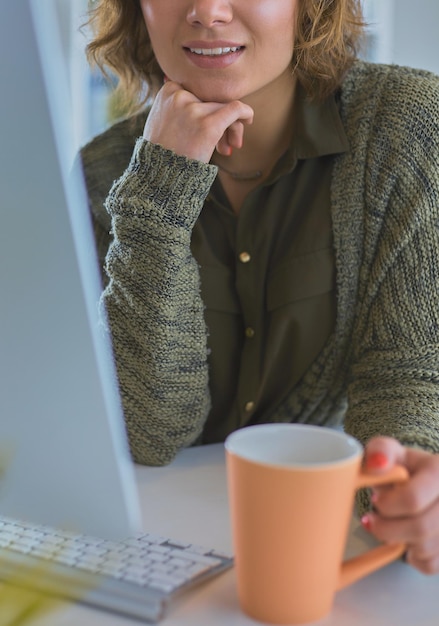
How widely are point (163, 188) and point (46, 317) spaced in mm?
508

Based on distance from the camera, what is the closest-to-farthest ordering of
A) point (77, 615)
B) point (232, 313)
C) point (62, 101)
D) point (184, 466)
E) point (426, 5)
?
1. point (62, 101)
2. point (77, 615)
3. point (184, 466)
4. point (232, 313)
5. point (426, 5)

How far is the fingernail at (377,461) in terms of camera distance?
1.84 feet

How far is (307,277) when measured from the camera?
105 cm

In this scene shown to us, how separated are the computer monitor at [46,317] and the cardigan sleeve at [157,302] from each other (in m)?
0.44

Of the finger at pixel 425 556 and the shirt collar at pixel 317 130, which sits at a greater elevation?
the shirt collar at pixel 317 130

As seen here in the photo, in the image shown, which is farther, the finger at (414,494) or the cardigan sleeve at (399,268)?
the cardigan sleeve at (399,268)

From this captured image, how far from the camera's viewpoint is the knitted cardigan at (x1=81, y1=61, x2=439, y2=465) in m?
0.94

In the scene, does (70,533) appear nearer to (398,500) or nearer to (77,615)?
(77,615)

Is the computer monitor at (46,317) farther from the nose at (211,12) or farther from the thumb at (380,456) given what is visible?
the nose at (211,12)

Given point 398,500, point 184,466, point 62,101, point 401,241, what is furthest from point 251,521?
point 401,241

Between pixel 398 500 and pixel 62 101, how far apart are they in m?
0.35

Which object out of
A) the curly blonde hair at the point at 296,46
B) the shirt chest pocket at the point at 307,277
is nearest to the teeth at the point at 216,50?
the curly blonde hair at the point at 296,46

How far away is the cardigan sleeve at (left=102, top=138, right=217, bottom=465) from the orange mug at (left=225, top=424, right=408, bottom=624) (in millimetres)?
378

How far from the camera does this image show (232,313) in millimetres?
1117
